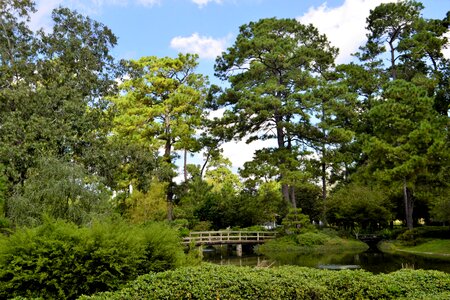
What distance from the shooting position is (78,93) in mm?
21312

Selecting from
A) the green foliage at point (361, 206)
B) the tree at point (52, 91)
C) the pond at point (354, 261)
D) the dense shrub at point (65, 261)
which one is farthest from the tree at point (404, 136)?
the dense shrub at point (65, 261)

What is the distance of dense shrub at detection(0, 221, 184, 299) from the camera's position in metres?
7.37

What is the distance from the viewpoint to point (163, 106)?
33.4 meters

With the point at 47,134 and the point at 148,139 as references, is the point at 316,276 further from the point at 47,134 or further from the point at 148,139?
the point at 148,139

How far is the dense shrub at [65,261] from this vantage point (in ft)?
24.2

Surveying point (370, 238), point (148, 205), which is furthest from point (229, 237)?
point (370, 238)

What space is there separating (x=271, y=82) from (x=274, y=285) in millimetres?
25314

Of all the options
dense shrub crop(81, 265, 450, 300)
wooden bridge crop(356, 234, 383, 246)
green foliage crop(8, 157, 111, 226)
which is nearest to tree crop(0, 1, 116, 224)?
green foliage crop(8, 157, 111, 226)

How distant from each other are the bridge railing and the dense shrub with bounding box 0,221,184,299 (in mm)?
20287

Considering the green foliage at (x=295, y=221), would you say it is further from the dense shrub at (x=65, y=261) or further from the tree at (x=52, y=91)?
the dense shrub at (x=65, y=261)

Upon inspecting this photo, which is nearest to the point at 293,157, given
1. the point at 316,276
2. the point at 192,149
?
the point at 192,149

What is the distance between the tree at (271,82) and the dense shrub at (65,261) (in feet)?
76.6

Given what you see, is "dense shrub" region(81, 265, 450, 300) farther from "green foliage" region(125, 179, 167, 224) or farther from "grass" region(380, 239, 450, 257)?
"green foliage" region(125, 179, 167, 224)

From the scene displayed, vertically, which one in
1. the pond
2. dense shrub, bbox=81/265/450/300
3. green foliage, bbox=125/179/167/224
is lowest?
the pond
